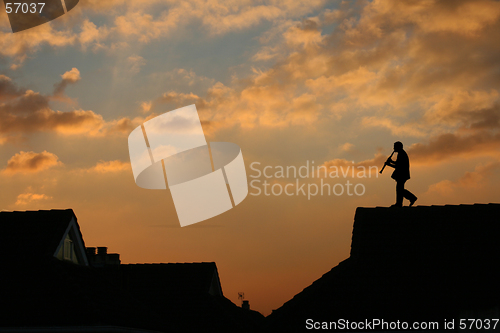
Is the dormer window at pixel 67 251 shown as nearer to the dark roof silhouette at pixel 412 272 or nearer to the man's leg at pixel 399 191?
the dark roof silhouette at pixel 412 272

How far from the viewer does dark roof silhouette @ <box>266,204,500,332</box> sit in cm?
1384

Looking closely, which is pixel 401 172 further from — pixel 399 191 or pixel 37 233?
pixel 37 233

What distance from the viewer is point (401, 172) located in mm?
17891

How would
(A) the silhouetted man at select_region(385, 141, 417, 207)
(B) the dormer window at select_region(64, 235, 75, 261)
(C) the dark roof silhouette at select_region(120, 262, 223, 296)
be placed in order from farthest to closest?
(C) the dark roof silhouette at select_region(120, 262, 223, 296), (B) the dormer window at select_region(64, 235, 75, 261), (A) the silhouetted man at select_region(385, 141, 417, 207)

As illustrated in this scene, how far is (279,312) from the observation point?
14.9m

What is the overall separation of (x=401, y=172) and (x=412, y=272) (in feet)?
13.5

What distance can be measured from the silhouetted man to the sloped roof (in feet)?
38.7

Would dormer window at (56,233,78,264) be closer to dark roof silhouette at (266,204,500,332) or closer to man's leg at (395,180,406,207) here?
dark roof silhouette at (266,204,500,332)

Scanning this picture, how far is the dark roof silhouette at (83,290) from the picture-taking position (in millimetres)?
14000

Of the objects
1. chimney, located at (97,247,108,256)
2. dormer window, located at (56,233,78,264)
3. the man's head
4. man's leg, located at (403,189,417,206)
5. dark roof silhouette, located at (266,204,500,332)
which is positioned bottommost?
dark roof silhouette, located at (266,204,500,332)

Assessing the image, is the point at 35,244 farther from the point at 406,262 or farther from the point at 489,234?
the point at 489,234

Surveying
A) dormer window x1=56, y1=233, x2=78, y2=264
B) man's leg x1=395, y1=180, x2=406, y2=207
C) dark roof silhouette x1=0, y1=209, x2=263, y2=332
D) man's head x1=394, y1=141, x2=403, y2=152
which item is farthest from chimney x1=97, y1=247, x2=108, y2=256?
man's head x1=394, y1=141, x2=403, y2=152

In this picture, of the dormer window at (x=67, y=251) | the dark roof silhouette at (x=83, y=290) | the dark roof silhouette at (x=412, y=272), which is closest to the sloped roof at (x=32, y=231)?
the dark roof silhouette at (x=83, y=290)

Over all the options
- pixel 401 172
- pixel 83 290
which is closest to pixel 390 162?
pixel 401 172
